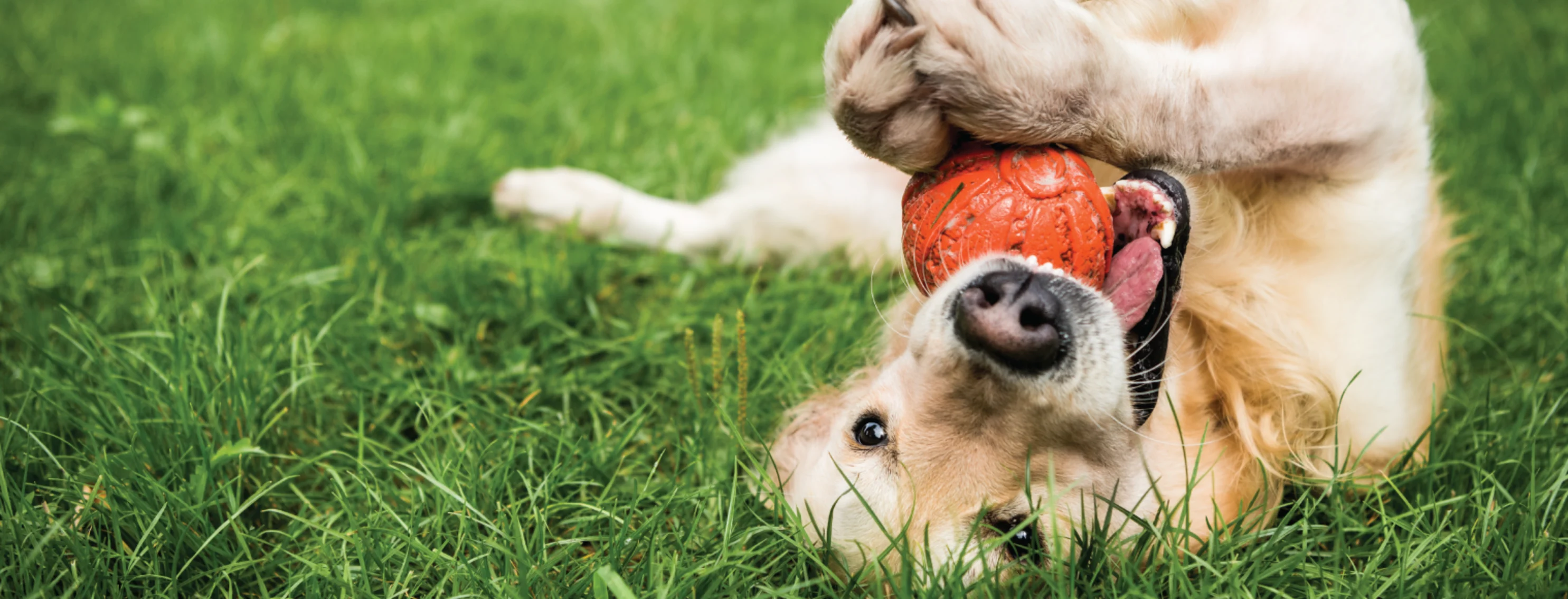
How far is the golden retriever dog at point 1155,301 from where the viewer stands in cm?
160

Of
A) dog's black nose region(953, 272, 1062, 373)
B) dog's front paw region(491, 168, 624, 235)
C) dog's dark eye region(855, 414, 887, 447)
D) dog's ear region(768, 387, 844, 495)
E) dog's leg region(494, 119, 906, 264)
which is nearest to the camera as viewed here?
dog's black nose region(953, 272, 1062, 373)

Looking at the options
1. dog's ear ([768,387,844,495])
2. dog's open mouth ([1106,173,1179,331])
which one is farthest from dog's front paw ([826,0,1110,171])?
dog's ear ([768,387,844,495])

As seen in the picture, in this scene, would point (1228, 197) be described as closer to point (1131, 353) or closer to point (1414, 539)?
point (1131, 353)

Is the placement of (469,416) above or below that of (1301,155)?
below

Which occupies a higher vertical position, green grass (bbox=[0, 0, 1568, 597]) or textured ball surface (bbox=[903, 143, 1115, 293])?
textured ball surface (bbox=[903, 143, 1115, 293])

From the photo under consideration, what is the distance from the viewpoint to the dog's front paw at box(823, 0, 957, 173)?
1.59 m

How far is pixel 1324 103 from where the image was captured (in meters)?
1.84

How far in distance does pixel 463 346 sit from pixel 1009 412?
146 cm

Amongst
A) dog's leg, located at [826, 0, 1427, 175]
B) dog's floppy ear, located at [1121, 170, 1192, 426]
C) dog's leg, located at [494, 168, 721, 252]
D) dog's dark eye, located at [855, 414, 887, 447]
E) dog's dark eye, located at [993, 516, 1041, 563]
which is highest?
dog's leg, located at [826, 0, 1427, 175]

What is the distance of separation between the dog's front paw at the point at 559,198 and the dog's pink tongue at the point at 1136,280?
5.60ft

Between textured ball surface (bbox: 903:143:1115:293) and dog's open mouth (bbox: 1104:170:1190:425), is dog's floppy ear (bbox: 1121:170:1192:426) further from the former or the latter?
textured ball surface (bbox: 903:143:1115:293)

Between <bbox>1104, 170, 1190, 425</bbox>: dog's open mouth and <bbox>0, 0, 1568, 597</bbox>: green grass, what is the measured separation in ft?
1.33

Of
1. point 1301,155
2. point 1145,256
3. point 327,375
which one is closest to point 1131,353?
point 1145,256

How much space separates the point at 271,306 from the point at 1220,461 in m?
2.30
